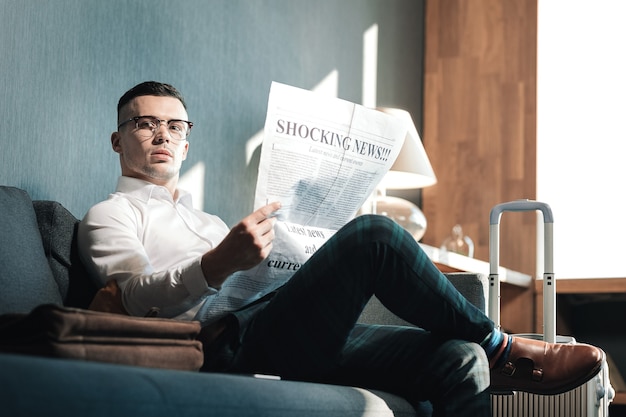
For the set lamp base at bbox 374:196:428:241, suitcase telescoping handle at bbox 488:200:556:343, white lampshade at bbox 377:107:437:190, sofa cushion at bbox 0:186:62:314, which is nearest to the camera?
sofa cushion at bbox 0:186:62:314

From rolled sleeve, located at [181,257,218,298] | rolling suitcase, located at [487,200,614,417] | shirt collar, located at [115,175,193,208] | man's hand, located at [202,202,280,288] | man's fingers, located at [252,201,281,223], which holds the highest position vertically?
shirt collar, located at [115,175,193,208]

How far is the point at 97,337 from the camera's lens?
3.75 ft

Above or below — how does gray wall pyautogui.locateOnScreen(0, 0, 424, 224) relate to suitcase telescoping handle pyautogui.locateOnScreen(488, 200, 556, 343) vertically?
above

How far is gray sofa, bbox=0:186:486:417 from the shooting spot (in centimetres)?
87

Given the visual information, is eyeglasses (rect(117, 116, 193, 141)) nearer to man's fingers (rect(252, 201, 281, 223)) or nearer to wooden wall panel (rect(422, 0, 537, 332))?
man's fingers (rect(252, 201, 281, 223))

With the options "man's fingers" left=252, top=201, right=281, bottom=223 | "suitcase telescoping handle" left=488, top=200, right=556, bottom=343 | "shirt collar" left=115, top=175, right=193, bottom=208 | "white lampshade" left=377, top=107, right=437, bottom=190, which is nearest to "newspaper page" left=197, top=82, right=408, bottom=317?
"man's fingers" left=252, top=201, right=281, bottom=223

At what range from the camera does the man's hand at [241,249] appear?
147 centimetres

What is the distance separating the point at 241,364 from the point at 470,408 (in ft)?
1.38

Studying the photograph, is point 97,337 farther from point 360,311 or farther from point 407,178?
point 407,178

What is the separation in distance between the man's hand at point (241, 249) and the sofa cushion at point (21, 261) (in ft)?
0.95

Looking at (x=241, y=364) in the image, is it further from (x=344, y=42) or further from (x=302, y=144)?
(x=344, y=42)

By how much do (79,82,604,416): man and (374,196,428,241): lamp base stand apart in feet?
5.57

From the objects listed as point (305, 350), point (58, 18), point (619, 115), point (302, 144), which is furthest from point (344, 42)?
point (305, 350)

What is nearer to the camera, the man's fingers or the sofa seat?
the sofa seat
